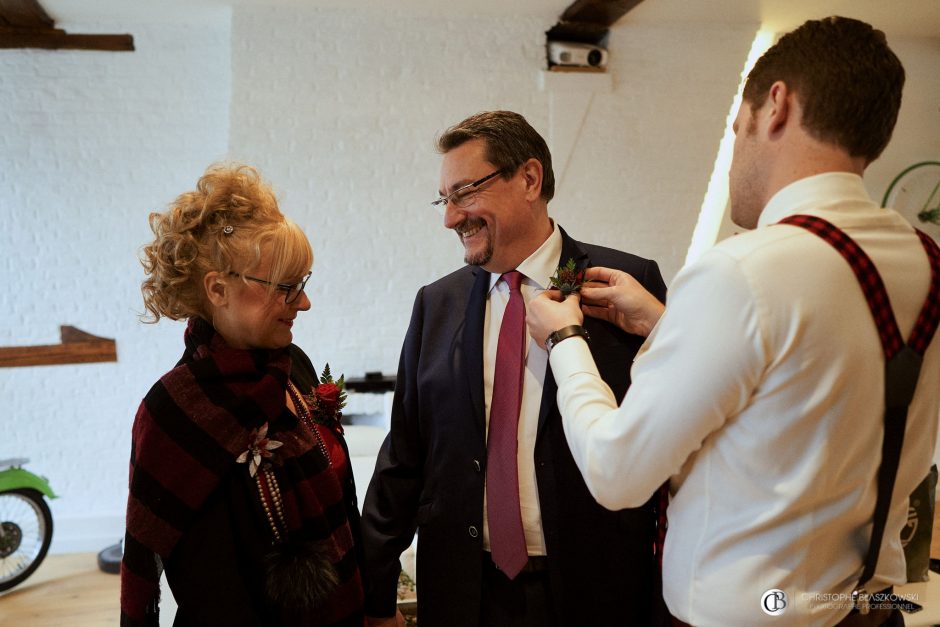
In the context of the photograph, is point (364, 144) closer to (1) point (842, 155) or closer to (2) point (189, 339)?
(2) point (189, 339)

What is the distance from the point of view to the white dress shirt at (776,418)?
1137 mm

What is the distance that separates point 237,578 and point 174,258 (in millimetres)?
729

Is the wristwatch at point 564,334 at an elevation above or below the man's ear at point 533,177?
below

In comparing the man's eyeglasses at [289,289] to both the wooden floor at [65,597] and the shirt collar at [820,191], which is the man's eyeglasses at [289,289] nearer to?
the shirt collar at [820,191]

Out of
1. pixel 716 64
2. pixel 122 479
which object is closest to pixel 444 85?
pixel 716 64

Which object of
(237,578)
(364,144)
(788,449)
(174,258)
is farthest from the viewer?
(364,144)

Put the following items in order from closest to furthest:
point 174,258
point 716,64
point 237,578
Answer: point 237,578, point 174,258, point 716,64

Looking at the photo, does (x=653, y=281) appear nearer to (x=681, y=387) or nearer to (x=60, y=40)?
(x=681, y=387)

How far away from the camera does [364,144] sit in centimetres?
543

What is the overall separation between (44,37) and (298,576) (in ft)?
17.3

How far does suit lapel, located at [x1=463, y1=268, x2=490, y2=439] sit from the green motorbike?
4.17m

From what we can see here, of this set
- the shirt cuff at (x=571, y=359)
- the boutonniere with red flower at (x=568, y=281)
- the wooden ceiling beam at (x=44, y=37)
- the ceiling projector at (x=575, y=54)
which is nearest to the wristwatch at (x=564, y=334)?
the shirt cuff at (x=571, y=359)

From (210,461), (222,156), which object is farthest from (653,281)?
(222,156)

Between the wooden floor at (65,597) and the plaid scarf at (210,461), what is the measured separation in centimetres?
344
